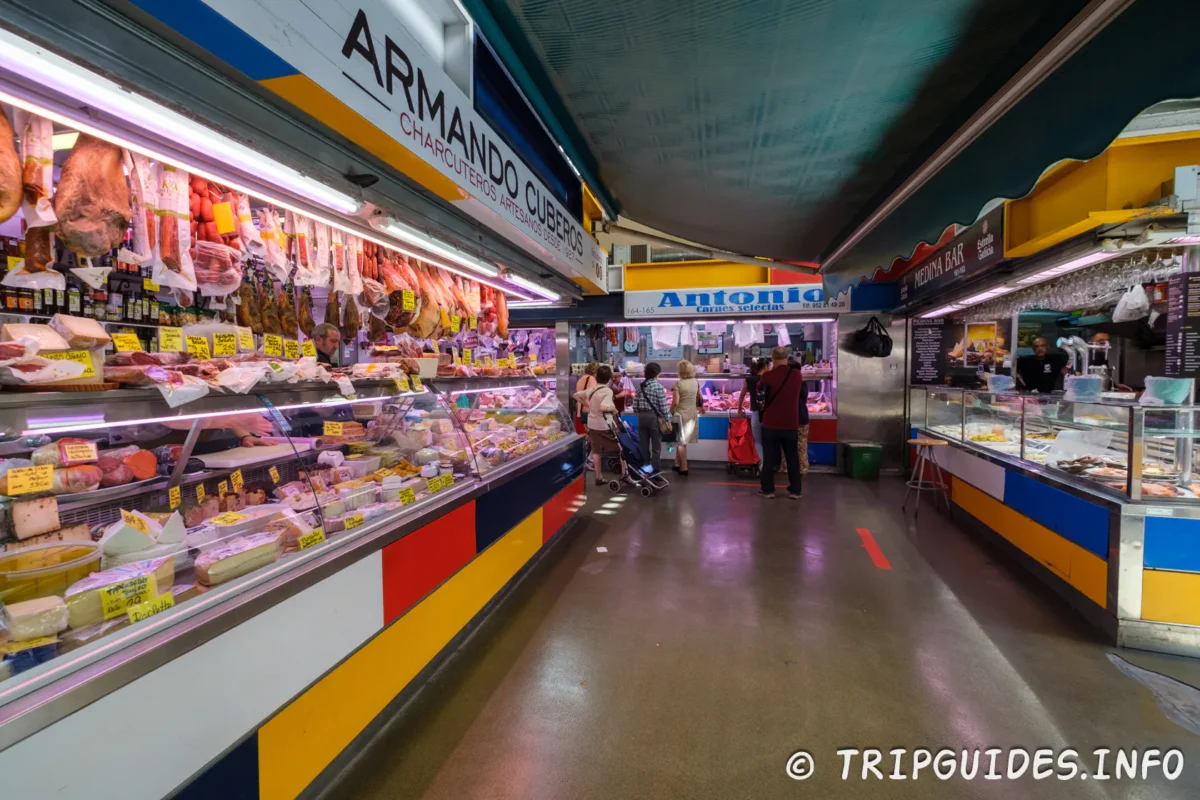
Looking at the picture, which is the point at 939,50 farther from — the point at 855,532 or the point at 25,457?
the point at 855,532

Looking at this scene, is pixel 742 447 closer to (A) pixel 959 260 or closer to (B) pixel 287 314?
(A) pixel 959 260

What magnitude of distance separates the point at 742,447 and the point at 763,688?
571 cm

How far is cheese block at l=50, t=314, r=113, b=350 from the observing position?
64.7 inches

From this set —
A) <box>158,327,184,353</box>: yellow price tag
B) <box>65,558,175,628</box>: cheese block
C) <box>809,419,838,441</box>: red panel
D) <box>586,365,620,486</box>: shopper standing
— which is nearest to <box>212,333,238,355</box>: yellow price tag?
<box>158,327,184,353</box>: yellow price tag

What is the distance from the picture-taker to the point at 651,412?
24.2 feet

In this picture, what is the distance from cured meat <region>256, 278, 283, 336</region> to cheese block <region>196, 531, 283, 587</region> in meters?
1.28

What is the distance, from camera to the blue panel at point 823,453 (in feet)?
27.8

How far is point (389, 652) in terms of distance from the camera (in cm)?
246

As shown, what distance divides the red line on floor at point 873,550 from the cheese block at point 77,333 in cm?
514

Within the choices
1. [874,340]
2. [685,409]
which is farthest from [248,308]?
[874,340]

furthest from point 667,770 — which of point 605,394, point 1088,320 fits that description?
point 1088,320

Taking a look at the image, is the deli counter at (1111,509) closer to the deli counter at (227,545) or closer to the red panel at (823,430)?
the red panel at (823,430)

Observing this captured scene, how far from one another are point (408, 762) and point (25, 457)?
185 centimetres

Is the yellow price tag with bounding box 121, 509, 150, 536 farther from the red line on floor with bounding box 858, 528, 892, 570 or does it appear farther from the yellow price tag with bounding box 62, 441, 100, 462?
the red line on floor with bounding box 858, 528, 892, 570
